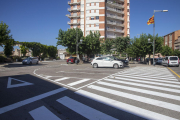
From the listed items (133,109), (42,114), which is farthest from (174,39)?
(42,114)

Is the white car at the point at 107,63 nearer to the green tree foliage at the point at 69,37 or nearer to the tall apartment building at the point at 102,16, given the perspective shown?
the green tree foliage at the point at 69,37

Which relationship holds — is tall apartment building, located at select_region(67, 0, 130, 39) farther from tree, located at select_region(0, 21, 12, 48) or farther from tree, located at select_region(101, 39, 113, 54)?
tree, located at select_region(0, 21, 12, 48)

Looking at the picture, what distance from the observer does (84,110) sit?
3.97 m

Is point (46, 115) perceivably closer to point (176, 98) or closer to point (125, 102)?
point (125, 102)

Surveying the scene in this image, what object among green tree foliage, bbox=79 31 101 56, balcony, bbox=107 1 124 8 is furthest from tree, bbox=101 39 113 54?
balcony, bbox=107 1 124 8

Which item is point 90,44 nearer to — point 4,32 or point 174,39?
point 4,32

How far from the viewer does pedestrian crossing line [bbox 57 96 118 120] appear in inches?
139

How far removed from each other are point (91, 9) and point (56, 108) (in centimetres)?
5135

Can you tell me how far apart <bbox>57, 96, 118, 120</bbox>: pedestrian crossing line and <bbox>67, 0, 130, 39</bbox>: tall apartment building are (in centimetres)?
4766

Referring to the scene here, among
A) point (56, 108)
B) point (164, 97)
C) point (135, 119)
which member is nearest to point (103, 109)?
point (135, 119)

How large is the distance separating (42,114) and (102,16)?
5040 cm

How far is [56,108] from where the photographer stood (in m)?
4.13

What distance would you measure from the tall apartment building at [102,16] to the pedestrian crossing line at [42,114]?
48428mm

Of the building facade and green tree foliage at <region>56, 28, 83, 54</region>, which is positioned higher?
the building facade
